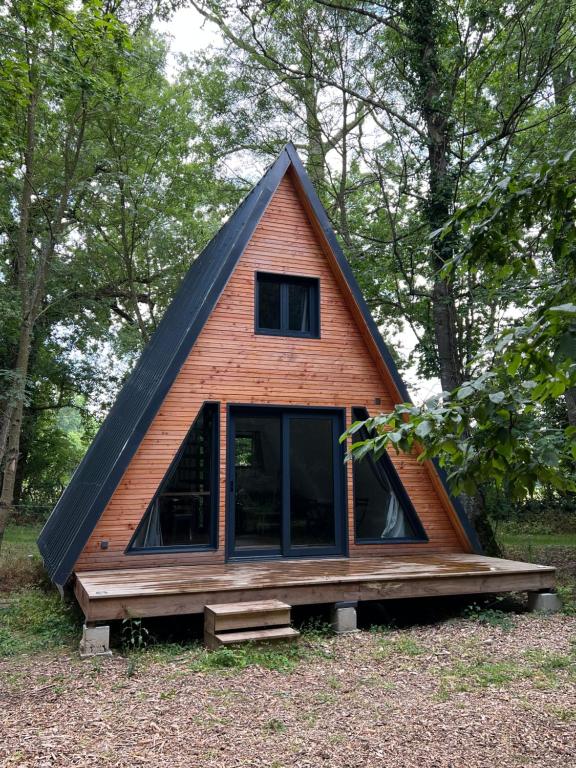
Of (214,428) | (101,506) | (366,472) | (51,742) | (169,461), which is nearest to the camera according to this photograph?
(51,742)

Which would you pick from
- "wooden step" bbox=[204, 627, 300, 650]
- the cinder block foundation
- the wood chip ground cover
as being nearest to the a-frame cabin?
"wooden step" bbox=[204, 627, 300, 650]

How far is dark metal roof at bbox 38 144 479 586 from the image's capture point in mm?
6520

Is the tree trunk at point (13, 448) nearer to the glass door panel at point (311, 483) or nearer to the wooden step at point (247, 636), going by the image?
the glass door panel at point (311, 483)

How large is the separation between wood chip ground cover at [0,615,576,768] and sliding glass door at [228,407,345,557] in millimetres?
2076

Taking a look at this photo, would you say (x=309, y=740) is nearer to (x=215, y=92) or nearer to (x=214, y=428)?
(x=214, y=428)

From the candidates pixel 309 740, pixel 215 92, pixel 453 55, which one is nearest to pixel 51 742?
pixel 309 740

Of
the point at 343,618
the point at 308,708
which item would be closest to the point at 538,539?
the point at 343,618

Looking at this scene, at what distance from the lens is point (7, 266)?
1595cm

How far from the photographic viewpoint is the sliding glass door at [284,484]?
7.63 metres

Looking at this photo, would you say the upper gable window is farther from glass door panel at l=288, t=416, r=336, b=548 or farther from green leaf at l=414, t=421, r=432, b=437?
green leaf at l=414, t=421, r=432, b=437

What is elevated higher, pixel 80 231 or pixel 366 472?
pixel 80 231

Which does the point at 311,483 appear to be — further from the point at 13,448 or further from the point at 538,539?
the point at 538,539

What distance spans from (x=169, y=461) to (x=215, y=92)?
39.9 feet

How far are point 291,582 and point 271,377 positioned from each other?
9.21 feet
